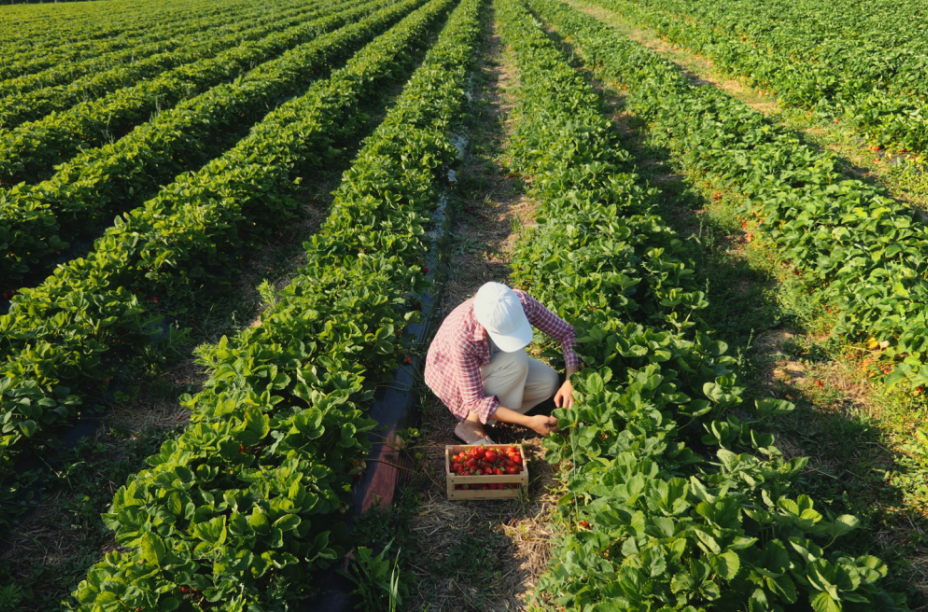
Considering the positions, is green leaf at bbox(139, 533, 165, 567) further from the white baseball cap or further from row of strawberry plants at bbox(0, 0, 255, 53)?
row of strawberry plants at bbox(0, 0, 255, 53)

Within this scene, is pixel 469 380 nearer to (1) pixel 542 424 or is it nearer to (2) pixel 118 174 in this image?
(1) pixel 542 424

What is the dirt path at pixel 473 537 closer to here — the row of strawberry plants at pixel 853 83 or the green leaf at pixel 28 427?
the green leaf at pixel 28 427

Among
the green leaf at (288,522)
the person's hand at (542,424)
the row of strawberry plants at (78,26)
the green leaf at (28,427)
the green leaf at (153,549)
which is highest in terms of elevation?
the row of strawberry plants at (78,26)

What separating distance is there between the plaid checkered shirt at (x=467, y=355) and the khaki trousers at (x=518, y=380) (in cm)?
10

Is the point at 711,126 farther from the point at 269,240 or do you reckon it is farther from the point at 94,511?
the point at 94,511

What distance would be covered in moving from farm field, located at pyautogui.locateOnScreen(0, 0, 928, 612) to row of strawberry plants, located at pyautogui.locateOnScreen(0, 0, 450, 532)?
0.12ft

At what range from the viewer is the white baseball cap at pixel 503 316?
10.5 feet

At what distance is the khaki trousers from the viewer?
3.66 metres

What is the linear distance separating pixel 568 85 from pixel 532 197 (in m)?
4.21

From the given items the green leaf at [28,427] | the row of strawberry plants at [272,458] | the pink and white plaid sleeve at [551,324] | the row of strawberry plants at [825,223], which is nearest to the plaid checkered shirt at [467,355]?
the pink and white plaid sleeve at [551,324]

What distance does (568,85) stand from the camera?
35.0 feet

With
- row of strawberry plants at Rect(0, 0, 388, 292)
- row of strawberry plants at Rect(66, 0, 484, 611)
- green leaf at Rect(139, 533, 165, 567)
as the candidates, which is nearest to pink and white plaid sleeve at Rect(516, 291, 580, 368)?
row of strawberry plants at Rect(66, 0, 484, 611)

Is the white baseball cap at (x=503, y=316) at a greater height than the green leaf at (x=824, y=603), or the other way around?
the white baseball cap at (x=503, y=316)

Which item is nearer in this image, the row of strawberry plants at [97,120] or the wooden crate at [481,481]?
the wooden crate at [481,481]
